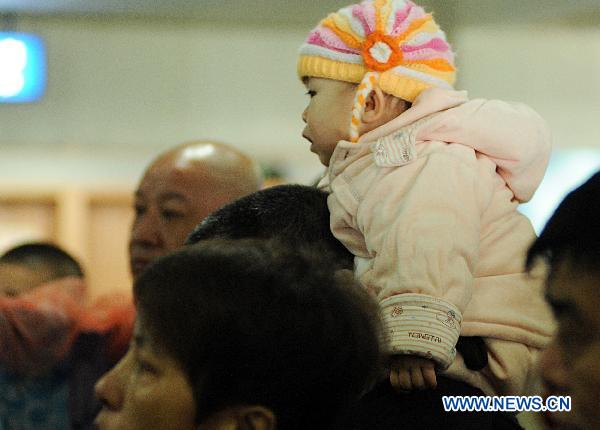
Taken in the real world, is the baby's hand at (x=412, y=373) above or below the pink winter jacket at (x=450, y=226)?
below

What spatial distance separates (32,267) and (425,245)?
1.32 meters

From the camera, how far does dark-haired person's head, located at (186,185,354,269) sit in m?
1.16

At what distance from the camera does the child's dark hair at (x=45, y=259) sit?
84.3 inches

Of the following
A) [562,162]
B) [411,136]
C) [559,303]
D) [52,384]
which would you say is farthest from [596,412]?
[562,162]

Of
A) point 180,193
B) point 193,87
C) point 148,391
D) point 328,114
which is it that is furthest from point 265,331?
point 193,87

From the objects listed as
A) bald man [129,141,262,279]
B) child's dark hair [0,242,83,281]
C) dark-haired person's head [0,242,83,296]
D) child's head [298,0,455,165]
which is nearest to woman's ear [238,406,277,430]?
child's head [298,0,455,165]

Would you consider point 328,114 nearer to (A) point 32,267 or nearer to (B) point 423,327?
(B) point 423,327

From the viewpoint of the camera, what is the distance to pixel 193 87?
15.4 feet

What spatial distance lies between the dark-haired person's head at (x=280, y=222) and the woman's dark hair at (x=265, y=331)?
0.28 meters

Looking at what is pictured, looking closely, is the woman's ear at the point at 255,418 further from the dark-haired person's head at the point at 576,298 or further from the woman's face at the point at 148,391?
the dark-haired person's head at the point at 576,298


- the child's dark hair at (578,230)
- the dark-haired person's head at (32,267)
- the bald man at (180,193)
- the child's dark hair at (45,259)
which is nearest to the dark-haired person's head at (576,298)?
the child's dark hair at (578,230)

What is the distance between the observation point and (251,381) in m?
0.83

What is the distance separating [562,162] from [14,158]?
2.74m

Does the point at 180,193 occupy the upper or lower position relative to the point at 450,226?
lower
